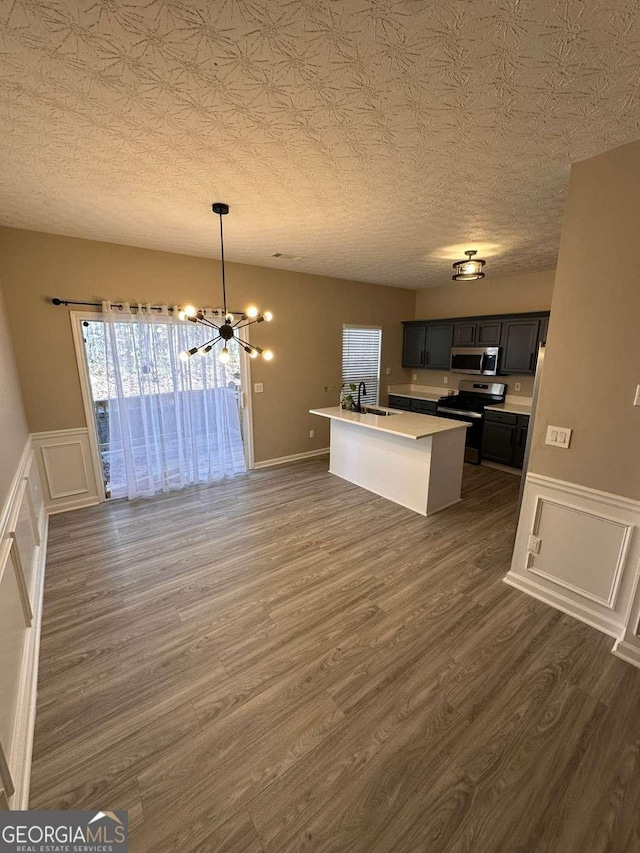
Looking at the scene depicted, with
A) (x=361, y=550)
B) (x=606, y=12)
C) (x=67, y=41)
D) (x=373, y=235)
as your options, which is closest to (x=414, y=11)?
(x=606, y=12)

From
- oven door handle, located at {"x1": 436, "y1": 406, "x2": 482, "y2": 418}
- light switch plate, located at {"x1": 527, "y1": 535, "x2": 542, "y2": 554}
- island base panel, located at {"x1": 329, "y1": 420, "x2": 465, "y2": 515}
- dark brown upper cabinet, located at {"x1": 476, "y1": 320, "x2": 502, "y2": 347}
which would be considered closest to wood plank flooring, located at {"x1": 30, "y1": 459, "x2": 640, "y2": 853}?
light switch plate, located at {"x1": 527, "y1": 535, "x2": 542, "y2": 554}

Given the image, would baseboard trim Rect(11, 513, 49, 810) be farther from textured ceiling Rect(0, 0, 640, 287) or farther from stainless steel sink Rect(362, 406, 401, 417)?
stainless steel sink Rect(362, 406, 401, 417)

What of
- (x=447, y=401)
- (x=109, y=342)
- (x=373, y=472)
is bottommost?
(x=373, y=472)

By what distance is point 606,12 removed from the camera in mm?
1053

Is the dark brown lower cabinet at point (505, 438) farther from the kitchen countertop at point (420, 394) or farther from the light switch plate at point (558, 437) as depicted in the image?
the light switch plate at point (558, 437)

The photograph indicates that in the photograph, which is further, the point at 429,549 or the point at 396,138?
the point at 429,549

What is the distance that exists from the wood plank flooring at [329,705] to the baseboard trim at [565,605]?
80mm

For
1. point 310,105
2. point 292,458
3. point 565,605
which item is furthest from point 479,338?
point 310,105

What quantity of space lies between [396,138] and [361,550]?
2880 millimetres

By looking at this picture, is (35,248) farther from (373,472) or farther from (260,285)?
(373,472)

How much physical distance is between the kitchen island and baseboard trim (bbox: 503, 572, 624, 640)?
1174 mm

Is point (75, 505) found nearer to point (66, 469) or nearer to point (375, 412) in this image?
point (66, 469)

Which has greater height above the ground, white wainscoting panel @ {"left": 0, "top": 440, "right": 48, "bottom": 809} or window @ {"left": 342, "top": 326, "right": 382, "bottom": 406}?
window @ {"left": 342, "top": 326, "right": 382, "bottom": 406}

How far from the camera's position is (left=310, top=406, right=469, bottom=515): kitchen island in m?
3.58
